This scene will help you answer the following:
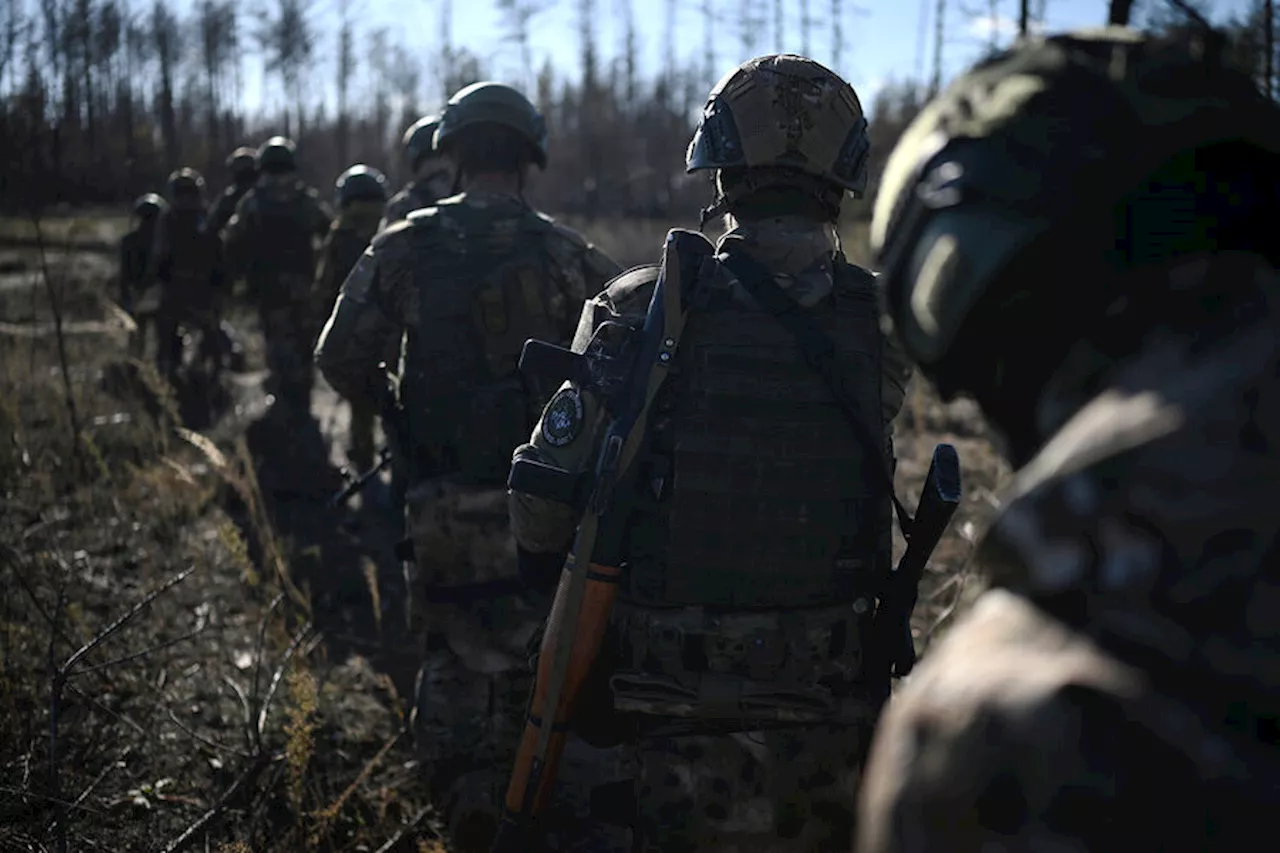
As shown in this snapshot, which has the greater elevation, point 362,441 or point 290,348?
point 290,348

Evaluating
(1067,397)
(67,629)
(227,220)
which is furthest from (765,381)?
(227,220)

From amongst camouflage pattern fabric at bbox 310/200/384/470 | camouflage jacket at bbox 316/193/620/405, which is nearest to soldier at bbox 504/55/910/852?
camouflage jacket at bbox 316/193/620/405

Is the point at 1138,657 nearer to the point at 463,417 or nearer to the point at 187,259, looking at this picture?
the point at 463,417

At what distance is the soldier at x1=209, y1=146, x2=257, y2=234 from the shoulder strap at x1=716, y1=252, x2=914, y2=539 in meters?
8.13

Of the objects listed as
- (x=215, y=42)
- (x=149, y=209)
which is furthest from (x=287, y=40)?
(x=149, y=209)

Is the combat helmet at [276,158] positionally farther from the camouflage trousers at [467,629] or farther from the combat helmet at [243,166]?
the camouflage trousers at [467,629]

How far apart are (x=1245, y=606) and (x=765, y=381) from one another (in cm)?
135

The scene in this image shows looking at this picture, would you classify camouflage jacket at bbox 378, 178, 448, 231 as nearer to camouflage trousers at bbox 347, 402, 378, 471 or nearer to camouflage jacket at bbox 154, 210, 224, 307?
camouflage trousers at bbox 347, 402, 378, 471

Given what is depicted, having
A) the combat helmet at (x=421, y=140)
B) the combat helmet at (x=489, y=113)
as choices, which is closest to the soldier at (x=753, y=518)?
the combat helmet at (x=489, y=113)

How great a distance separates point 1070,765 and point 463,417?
2.87 metres

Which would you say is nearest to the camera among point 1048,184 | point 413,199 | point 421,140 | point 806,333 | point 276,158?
point 1048,184

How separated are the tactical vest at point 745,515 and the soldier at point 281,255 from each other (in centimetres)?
→ 661

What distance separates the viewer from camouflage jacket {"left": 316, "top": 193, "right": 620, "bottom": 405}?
3.56 meters

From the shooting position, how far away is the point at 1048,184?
1078mm
